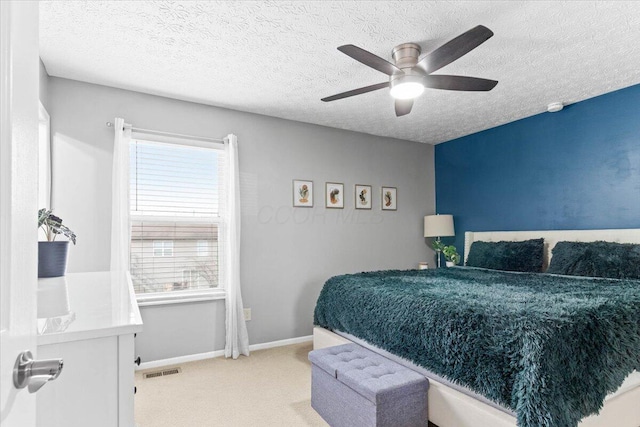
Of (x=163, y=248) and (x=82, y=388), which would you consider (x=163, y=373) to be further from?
(x=82, y=388)

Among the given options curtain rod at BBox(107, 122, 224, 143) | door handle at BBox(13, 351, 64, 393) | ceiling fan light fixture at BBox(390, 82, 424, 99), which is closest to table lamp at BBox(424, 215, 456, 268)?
ceiling fan light fixture at BBox(390, 82, 424, 99)

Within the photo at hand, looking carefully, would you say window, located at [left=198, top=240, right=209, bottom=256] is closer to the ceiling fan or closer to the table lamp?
the ceiling fan

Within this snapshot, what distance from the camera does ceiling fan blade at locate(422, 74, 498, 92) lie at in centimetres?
240

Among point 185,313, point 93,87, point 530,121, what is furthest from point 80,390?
point 530,121

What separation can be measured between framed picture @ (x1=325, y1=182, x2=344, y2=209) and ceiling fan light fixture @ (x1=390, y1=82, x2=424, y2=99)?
1918 millimetres

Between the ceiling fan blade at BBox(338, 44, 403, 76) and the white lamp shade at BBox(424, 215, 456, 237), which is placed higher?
the ceiling fan blade at BBox(338, 44, 403, 76)

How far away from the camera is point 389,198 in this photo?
15.9 ft

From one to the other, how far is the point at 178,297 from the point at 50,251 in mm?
1753

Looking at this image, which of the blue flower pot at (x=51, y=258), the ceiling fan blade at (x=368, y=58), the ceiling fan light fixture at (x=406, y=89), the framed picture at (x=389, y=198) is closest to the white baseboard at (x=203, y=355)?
the blue flower pot at (x=51, y=258)

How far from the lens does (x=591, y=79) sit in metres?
3.09

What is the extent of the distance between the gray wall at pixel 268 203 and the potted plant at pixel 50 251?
136 centimetres

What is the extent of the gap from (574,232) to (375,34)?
273 cm

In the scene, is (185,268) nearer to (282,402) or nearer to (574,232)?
(282,402)

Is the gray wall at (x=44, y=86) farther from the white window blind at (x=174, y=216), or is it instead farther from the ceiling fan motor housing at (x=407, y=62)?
the ceiling fan motor housing at (x=407, y=62)
